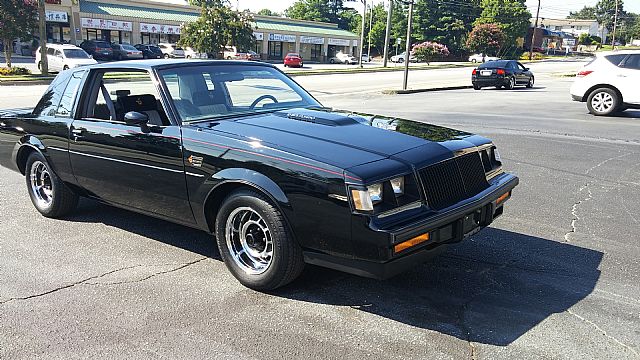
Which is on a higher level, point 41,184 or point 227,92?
point 227,92

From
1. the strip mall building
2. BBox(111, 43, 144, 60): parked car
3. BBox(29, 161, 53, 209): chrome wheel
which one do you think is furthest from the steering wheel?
the strip mall building

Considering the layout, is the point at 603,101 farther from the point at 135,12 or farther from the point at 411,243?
the point at 135,12

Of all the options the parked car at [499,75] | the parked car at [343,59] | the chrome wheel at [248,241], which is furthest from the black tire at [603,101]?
the parked car at [343,59]

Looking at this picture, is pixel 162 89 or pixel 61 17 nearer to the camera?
Result: pixel 162 89

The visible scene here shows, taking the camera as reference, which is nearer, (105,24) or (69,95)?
(69,95)

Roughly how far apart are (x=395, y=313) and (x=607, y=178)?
5198 millimetres

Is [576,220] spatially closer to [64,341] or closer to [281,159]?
[281,159]

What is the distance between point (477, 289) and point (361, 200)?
128 centimetres

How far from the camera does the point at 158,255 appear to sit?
4.73m

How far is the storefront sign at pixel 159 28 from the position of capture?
5725cm

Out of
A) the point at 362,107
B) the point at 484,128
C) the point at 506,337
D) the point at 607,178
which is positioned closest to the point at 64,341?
the point at 506,337

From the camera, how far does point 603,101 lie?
14461mm

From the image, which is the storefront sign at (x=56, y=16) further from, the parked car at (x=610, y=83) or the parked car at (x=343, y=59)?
the parked car at (x=610, y=83)

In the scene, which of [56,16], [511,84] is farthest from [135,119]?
[56,16]
